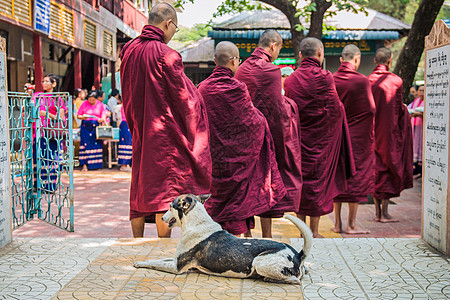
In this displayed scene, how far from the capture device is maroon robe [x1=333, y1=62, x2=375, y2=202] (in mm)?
6418

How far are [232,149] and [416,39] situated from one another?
20.0ft

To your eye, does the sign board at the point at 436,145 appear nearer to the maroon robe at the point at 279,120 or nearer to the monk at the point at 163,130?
the maroon robe at the point at 279,120

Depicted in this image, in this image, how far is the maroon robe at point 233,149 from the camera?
17.2ft

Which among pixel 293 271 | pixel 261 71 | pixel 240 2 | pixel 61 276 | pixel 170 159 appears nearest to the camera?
pixel 293 271

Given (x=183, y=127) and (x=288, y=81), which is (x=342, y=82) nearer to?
(x=288, y=81)

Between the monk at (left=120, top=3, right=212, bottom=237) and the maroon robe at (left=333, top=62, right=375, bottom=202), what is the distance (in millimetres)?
2248

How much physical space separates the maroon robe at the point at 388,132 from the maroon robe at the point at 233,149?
2362 mm

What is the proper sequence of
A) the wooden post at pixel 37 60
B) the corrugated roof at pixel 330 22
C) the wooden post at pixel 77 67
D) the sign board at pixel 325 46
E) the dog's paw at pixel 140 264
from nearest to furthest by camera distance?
the dog's paw at pixel 140 264 → the wooden post at pixel 37 60 → the corrugated roof at pixel 330 22 → the sign board at pixel 325 46 → the wooden post at pixel 77 67

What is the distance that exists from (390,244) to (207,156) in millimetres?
1765

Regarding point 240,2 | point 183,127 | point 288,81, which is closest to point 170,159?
point 183,127

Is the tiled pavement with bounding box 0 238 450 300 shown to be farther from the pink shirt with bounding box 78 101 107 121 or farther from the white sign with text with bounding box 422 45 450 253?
the pink shirt with bounding box 78 101 107 121

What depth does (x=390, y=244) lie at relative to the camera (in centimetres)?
496

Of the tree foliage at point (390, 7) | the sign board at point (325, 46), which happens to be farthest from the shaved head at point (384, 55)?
the tree foliage at point (390, 7)

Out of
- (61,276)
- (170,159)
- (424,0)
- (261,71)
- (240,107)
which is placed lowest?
(61,276)
